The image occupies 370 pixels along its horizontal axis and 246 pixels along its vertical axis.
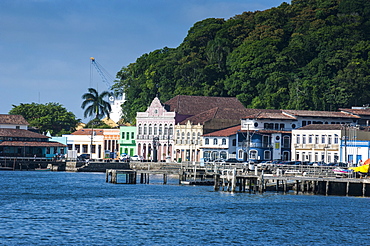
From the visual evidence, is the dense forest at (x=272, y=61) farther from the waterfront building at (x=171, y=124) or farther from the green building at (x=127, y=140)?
the green building at (x=127, y=140)

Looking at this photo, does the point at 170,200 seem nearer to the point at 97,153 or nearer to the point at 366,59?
the point at 97,153

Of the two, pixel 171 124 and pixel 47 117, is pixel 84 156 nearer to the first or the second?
pixel 171 124

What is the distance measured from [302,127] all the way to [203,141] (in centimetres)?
1749

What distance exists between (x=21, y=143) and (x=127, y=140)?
2301 cm

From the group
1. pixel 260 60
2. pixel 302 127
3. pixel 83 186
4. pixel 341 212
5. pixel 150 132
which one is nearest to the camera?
pixel 341 212

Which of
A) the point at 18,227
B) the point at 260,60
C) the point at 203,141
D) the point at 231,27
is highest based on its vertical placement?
the point at 231,27

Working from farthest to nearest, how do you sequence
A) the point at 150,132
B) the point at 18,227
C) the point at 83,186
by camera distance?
the point at 150,132, the point at 83,186, the point at 18,227

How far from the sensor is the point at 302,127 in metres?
113

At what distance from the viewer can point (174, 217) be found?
59.5m

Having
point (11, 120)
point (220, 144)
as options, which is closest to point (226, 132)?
point (220, 144)

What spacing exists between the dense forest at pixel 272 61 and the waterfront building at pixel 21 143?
27530mm

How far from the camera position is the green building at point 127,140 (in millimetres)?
143125

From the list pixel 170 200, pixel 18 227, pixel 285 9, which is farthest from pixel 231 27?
pixel 18 227

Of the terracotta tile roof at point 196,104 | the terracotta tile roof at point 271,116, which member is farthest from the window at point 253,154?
the terracotta tile roof at point 196,104
